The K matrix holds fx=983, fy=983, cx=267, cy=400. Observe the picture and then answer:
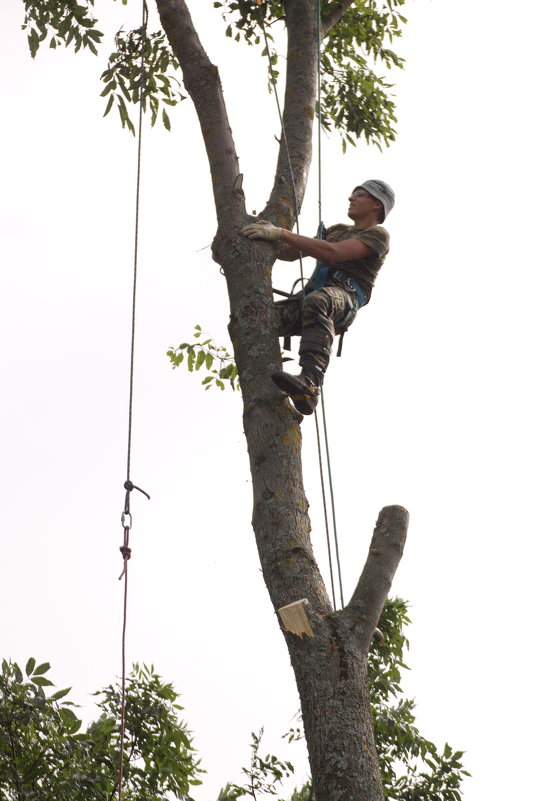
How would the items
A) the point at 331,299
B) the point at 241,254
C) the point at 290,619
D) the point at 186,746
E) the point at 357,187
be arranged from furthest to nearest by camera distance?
the point at 186,746
the point at 357,187
the point at 331,299
the point at 241,254
the point at 290,619

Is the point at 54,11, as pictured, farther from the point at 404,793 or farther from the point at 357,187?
the point at 404,793

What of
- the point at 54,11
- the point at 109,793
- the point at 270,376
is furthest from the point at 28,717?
the point at 54,11

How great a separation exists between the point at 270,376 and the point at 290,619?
862 millimetres

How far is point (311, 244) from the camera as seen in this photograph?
376 centimetres

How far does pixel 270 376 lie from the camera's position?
3.26 m

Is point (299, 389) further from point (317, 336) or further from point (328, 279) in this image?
point (328, 279)

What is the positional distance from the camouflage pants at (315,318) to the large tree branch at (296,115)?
12.2 inches

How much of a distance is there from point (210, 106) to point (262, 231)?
0.73 metres

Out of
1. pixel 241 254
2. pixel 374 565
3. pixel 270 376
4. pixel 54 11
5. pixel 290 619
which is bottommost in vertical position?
pixel 290 619

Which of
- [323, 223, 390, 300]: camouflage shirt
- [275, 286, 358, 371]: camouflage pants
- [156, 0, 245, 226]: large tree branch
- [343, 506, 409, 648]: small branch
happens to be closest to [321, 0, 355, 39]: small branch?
[156, 0, 245, 226]: large tree branch

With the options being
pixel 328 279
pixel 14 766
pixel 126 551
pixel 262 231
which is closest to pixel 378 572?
pixel 126 551

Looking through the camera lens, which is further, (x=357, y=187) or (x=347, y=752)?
(x=357, y=187)

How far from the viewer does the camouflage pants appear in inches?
146

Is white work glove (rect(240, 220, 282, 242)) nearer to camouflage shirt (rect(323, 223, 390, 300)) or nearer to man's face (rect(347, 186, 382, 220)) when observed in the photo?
camouflage shirt (rect(323, 223, 390, 300))
